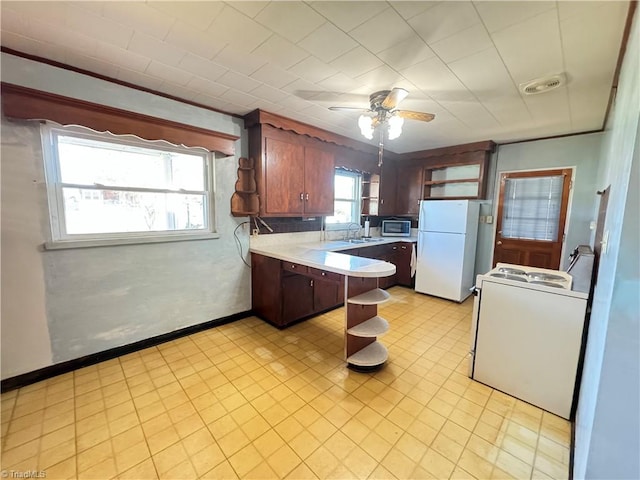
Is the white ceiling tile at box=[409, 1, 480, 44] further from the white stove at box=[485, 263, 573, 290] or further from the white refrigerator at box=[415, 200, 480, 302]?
the white refrigerator at box=[415, 200, 480, 302]

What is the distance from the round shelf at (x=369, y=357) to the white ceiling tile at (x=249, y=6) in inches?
99.9

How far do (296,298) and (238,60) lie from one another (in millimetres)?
2386

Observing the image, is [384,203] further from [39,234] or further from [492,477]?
[39,234]

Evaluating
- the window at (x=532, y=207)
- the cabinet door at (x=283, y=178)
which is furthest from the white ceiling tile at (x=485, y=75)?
the window at (x=532, y=207)

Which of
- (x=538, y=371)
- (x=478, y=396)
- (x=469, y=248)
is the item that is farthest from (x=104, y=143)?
(x=469, y=248)

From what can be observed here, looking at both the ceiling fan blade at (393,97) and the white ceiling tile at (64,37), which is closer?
the white ceiling tile at (64,37)

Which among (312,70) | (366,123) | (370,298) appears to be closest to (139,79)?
(312,70)

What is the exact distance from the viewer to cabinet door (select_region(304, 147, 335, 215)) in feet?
11.1

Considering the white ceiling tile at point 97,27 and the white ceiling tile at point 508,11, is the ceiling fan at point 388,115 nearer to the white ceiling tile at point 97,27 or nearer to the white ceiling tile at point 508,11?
the white ceiling tile at point 508,11

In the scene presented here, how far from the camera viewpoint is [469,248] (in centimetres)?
399

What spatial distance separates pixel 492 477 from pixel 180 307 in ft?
9.41

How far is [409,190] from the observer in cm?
486

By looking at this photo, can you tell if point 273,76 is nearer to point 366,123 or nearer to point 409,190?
point 366,123

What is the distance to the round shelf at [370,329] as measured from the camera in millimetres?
2230
